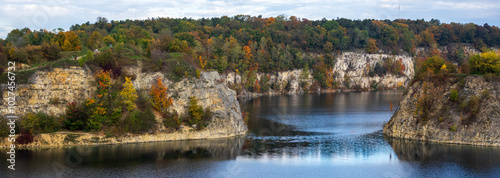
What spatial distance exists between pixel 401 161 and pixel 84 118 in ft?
116

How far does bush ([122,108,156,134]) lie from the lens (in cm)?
5191

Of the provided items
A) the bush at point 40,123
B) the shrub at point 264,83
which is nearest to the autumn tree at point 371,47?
the shrub at point 264,83

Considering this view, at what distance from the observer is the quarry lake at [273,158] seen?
4100cm

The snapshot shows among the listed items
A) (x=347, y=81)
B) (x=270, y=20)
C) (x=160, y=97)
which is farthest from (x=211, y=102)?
(x=270, y=20)

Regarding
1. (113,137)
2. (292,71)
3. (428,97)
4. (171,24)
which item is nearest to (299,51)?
(292,71)

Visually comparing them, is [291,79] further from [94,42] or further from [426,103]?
[426,103]

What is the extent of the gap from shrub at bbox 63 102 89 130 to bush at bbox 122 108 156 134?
14.7 ft

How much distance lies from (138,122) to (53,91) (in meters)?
10.6

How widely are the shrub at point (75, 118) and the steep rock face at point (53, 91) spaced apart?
1.63m

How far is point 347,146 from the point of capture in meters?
52.8

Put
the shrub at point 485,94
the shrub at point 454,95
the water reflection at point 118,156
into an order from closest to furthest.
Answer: the water reflection at point 118,156 → the shrub at point 485,94 → the shrub at point 454,95

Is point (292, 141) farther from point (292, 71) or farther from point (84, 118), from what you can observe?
point (292, 71)

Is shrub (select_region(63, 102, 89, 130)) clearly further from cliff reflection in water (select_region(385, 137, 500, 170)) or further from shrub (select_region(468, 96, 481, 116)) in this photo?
shrub (select_region(468, 96, 481, 116))

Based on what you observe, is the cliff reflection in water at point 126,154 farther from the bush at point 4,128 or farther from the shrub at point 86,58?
the shrub at point 86,58
